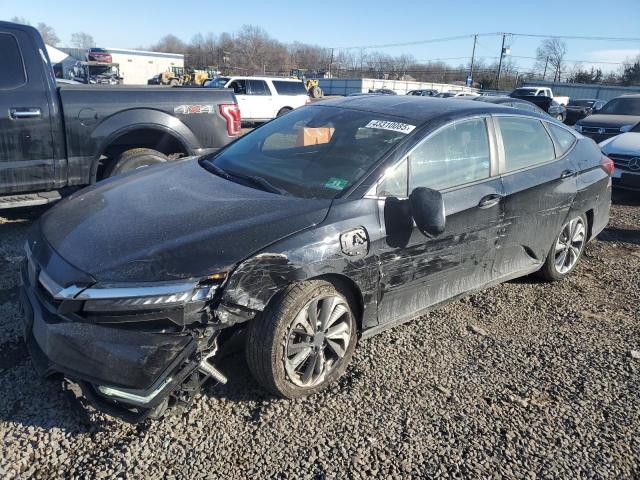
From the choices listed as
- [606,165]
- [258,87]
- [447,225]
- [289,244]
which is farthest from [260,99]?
[289,244]

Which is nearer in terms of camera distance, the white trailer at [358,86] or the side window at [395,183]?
the side window at [395,183]

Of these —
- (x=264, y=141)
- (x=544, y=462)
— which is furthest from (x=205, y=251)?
(x=544, y=462)

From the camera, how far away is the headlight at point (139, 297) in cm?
225

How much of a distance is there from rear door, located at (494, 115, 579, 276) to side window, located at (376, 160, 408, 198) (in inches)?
38.9

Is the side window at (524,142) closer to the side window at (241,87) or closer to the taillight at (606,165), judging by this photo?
the taillight at (606,165)

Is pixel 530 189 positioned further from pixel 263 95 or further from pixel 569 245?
pixel 263 95

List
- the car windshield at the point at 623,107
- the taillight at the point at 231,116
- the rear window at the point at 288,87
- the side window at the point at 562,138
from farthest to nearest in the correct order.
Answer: the rear window at the point at 288,87 → the car windshield at the point at 623,107 → the taillight at the point at 231,116 → the side window at the point at 562,138

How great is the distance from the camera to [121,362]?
85.5 inches

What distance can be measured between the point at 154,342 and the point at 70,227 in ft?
3.39

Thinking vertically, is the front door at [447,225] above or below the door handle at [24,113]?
below

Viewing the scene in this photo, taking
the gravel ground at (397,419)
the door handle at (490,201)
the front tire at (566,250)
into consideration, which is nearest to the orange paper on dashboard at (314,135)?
the door handle at (490,201)

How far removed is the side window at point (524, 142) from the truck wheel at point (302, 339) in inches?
74.0

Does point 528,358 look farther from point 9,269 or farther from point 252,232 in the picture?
point 9,269

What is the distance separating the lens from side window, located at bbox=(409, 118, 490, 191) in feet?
10.5
